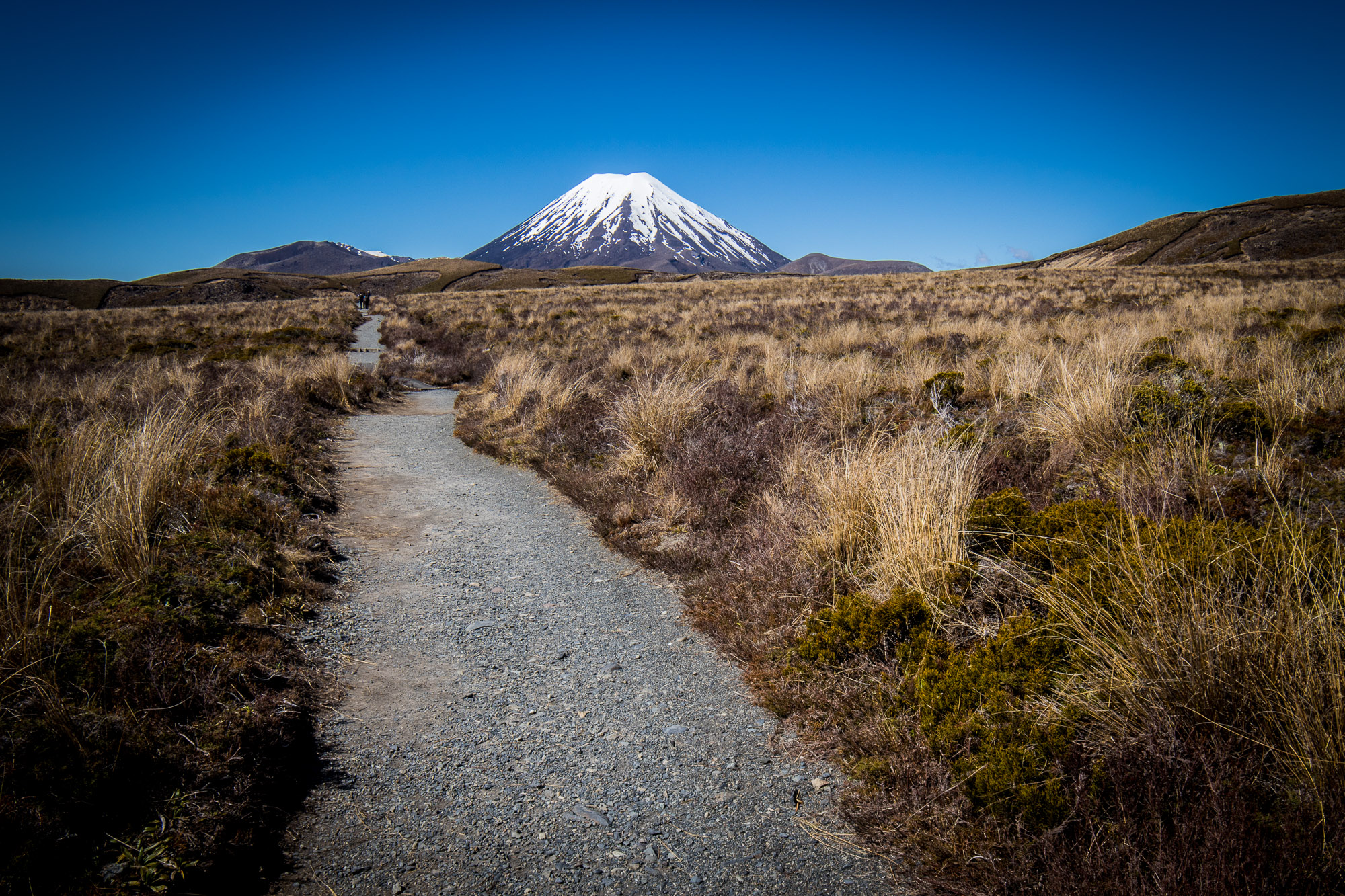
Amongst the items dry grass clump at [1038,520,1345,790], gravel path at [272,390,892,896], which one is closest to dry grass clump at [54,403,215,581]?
gravel path at [272,390,892,896]

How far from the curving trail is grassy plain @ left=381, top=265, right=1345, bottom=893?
1.09ft

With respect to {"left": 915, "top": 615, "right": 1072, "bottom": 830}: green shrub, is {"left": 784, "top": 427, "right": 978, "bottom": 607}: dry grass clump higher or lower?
higher

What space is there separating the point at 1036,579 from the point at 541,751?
2.55 meters

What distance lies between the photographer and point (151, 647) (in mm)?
2688

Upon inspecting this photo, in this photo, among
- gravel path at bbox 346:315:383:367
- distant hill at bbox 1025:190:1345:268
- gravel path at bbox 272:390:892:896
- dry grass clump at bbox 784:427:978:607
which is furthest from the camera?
distant hill at bbox 1025:190:1345:268

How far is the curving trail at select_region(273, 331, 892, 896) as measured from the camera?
2.19 m

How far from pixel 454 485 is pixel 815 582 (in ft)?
15.3

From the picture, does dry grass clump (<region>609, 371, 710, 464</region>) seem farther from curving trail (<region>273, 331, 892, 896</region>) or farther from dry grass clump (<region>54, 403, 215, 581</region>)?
dry grass clump (<region>54, 403, 215, 581</region>)

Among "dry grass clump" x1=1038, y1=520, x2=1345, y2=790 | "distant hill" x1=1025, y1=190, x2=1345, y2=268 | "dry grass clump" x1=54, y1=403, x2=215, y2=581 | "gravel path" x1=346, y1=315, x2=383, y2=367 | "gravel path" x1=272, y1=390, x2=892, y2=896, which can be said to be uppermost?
"distant hill" x1=1025, y1=190, x2=1345, y2=268

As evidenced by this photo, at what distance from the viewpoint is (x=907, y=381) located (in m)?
7.54

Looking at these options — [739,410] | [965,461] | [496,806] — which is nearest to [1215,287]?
[739,410]

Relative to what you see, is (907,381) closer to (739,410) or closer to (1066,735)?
(739,410)

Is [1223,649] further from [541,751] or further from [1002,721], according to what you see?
[541,751]

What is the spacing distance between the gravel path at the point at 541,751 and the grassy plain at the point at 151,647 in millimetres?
269
